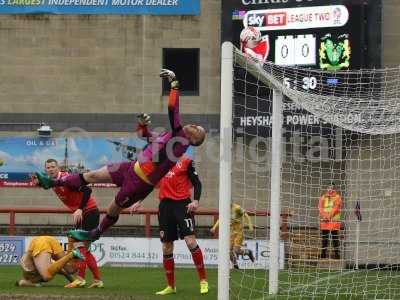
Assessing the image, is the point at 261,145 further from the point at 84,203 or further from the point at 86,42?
the point at 84,203

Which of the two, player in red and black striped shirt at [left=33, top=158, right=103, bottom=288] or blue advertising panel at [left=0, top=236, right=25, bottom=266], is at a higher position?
player in red and black striped shirt at [left=33, top=158, right=103, bottom=288]

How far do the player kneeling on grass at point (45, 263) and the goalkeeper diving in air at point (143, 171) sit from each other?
1.17 meters

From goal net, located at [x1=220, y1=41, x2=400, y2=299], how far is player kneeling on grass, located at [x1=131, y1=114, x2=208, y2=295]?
0.89 metres

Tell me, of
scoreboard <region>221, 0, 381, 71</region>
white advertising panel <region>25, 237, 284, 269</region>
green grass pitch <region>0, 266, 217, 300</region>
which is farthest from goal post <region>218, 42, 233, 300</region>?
scoreboard <region>221, 0, 381, 71</region>

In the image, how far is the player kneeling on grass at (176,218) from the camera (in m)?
11.3

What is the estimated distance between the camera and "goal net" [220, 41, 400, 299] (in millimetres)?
12812

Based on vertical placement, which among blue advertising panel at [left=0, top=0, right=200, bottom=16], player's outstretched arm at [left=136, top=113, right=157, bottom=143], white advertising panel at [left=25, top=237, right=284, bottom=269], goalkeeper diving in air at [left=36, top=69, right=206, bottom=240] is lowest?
white advertising panel at [left=25, top=237, right=284, bottom=269]

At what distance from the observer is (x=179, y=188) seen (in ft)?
37.9

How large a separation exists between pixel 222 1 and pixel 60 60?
4.78 meters

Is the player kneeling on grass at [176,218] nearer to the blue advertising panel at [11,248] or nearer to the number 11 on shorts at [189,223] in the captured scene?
the number 11 on shorts at [189,223]

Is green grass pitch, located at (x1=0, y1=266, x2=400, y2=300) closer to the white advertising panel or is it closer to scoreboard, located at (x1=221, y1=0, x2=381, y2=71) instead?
the white advertising panel

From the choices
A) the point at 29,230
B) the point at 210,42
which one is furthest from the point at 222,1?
the point at 29,230

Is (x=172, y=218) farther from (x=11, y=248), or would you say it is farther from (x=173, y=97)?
(x=11, y=248)

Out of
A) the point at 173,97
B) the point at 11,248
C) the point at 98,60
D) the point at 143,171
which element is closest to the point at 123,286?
the point at 143,171
